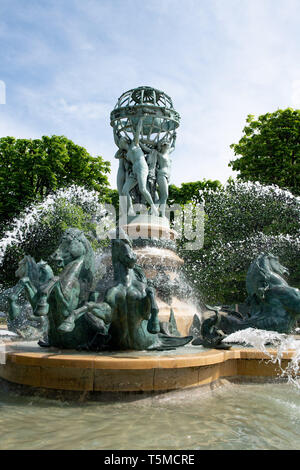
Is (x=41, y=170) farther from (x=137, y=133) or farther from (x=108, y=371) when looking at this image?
(x=108, y=371)

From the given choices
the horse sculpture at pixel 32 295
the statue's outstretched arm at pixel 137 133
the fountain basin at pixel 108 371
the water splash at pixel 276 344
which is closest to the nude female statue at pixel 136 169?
the statue's outstretched arm at pixel 137 133

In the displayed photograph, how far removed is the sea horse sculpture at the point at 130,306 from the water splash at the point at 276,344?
1.63 m

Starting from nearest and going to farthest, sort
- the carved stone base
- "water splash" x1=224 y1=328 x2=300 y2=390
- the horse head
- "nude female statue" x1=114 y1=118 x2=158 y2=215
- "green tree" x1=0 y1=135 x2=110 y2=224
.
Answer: the horse head < "water splash" x1=224 y1=328 x2=300 y2=390 < the carved stone base < "nude female statue" x1=114 y1=118 x2=158 y2=215 < "green tree" x1=0 y1=135 x2=110 y2=224

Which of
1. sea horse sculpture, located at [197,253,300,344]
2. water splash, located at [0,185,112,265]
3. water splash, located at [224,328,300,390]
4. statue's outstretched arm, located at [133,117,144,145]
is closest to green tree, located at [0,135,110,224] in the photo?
water splash, located at [0,185,112,265]

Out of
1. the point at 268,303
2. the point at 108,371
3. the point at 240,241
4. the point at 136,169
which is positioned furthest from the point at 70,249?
the point at 240,241

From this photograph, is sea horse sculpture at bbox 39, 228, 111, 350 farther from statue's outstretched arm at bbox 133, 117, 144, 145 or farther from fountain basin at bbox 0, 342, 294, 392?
statue's outstretched arm at bbox 133, 117, 144, 145

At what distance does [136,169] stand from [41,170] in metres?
14.0

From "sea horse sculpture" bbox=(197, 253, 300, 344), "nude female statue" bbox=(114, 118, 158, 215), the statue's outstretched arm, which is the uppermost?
the statue's outstretched arm

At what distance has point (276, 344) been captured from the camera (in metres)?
6.33

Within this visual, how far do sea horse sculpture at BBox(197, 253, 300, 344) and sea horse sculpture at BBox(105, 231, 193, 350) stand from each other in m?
2.03

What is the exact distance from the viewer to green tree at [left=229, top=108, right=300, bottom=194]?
2181 cm
